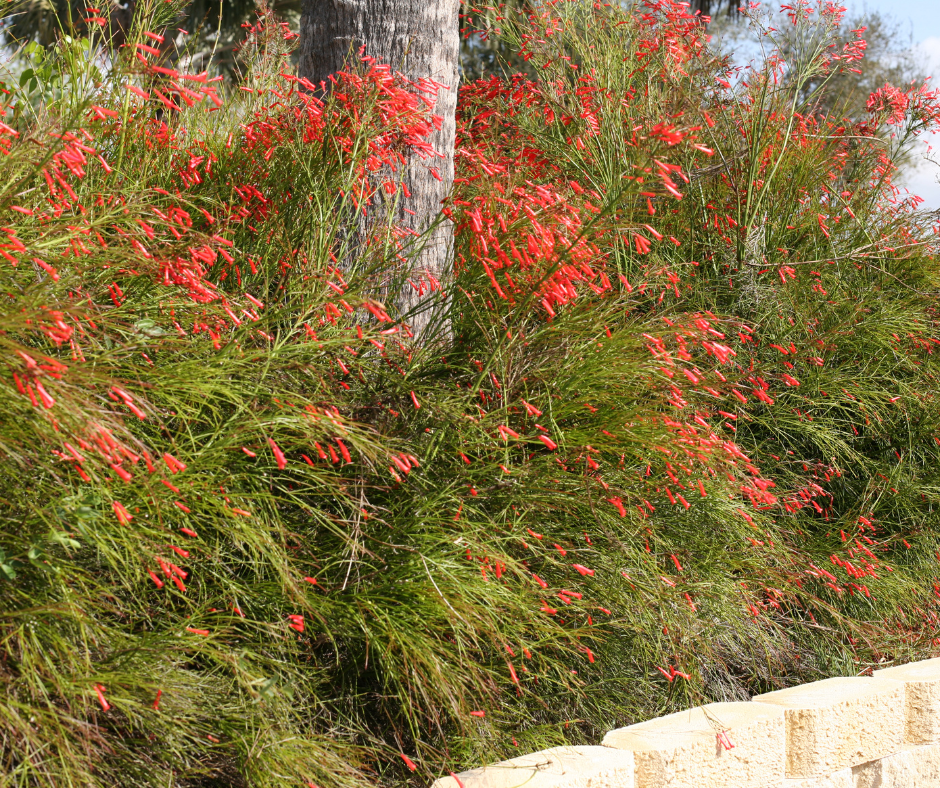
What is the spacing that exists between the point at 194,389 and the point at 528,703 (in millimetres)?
1211

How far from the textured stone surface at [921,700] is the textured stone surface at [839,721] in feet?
0.14

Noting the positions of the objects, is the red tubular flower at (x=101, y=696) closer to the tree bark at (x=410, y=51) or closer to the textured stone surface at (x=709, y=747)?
the textured stone surface at (x=709, y=747)

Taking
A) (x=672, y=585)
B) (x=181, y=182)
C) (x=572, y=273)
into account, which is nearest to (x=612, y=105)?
(x=572, y=273)

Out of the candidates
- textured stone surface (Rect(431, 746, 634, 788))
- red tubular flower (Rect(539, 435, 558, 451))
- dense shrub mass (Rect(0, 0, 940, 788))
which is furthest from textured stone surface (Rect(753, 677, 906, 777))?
red tubular flower (Rect(539, 435, 558, 451))

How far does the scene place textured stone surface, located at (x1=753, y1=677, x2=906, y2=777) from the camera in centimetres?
261

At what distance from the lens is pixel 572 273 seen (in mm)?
2387

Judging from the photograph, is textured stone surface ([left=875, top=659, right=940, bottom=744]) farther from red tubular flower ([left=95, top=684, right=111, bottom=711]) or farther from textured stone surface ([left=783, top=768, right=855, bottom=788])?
red tubular flower ([left=95, top=684, right=111, bottom=711])

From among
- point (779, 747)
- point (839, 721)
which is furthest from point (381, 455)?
point (839, 721)

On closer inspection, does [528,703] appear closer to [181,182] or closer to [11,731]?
[11,731]

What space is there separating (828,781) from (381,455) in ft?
5.81

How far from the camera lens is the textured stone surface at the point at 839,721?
2.61m

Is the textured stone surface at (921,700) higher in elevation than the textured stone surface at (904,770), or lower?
higher

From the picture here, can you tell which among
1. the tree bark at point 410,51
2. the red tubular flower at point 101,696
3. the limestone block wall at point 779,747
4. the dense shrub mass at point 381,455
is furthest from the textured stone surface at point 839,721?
the red tubular flower at point 101,696

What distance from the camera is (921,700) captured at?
289 centimetres
